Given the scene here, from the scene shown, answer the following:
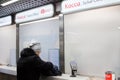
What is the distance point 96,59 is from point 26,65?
3.83 ft

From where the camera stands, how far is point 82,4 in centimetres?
269

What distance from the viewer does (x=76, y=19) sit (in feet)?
10.5

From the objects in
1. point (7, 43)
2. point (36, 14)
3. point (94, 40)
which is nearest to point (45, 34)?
point (36, 14)

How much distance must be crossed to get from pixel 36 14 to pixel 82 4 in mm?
1277

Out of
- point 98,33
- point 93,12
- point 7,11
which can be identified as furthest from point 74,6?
point 7,11

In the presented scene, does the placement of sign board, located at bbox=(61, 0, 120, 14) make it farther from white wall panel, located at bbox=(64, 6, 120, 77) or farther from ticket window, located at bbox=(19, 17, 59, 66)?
ticket window, located at bbox=(19, 17, 59, 66)

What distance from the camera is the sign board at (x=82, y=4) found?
7.85 feet

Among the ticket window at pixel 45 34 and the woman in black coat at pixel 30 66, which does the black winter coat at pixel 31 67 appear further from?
the ticket window at pixel 45 34

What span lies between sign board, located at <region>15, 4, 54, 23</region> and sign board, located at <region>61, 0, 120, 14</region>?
0.50 metres

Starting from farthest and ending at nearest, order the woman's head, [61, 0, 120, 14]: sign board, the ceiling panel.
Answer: the ceiling panel
the woman's head
[61, 0, 120, 14]: sign board

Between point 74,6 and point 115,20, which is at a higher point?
point 74,6

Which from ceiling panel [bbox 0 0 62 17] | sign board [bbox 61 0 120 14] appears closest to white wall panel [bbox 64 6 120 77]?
sign board [bbox 61 0 120 14]

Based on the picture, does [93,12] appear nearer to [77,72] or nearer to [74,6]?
[74,6]

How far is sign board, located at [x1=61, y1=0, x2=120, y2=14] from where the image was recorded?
2.39 m
